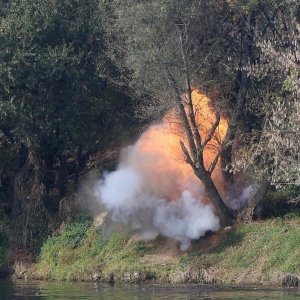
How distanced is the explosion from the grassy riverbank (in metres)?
0.61

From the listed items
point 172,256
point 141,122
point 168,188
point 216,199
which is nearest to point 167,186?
point 168,188

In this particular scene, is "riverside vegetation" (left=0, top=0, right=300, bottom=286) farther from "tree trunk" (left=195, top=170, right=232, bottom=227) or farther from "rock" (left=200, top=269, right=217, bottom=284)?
"rock" (left=200, top=269, right=217, bottom=284)

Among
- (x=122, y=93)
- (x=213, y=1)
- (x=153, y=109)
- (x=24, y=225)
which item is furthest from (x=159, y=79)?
(x=24, y=225)

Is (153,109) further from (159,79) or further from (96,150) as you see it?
(96,150)

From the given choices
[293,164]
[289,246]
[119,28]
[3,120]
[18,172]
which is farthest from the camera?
[18,172]

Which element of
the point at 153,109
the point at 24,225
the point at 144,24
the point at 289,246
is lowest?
the point at 289,246

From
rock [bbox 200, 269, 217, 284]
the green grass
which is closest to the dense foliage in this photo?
the green grass

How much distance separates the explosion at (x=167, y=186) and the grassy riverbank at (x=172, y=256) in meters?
0.61

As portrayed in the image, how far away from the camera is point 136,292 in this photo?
1406 inches

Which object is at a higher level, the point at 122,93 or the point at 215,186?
the point at 122,93

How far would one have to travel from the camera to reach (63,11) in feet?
145

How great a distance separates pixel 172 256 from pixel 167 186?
3.20 metres

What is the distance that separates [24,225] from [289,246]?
1366cm

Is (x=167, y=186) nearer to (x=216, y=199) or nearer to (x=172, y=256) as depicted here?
(x=216, y=199)
